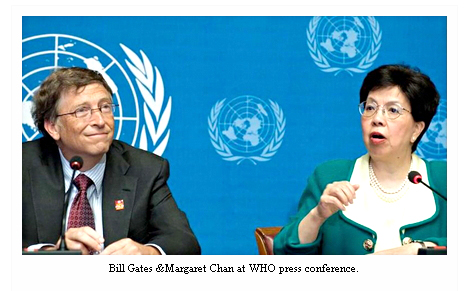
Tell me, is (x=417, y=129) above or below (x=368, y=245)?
above

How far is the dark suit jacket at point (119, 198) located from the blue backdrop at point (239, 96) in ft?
0.58

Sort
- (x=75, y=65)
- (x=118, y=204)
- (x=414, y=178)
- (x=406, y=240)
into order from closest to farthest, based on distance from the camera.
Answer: (x=414, y=178) < (x=406, y=240) < (x=118, y=204) < (x=75, y=65)

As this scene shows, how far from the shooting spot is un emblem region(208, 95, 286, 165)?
11.2 ft

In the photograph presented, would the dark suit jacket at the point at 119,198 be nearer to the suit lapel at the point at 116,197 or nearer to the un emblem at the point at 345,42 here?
the suit lapel at the point at 116,197

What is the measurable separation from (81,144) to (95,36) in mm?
597

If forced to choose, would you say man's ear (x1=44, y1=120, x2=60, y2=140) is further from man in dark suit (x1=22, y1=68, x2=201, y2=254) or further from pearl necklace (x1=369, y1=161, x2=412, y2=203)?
pearl necklace (x1=369, y1=161, x2=412, y2=203)

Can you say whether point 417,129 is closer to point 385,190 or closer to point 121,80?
point 385,190

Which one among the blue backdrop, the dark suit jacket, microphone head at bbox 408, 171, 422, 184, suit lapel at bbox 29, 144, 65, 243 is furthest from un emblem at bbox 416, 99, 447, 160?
suit lapel at bbox 29, 144, 65, 243

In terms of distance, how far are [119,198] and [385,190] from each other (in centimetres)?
127

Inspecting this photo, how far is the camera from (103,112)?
322 cm

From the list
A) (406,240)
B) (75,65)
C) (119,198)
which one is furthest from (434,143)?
(75,65)

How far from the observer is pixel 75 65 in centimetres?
337

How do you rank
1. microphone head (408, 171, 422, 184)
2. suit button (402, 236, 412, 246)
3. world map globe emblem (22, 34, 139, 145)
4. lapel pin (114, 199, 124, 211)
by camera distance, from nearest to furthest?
microphone head (408, 171, 422, 184), suit button (402, 236, 412, 246), lapel pin (114, 199, 124, 211), world map globe emblem (22, 34, 139, 145)
